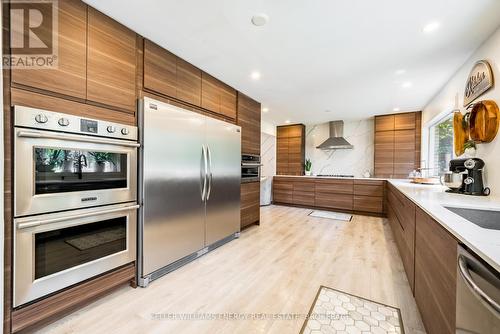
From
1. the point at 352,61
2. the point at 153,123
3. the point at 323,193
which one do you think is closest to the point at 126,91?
the point at 153,123

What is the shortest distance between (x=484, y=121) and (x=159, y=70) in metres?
2.98

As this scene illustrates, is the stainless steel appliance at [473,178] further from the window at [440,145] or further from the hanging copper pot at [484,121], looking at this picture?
the window at [440,145]

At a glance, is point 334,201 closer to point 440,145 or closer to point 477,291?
point 440,145

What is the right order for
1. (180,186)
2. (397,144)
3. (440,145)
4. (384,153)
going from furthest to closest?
1. (384,153)
2. (397,144)
3. (440,145)
4. (180,186)

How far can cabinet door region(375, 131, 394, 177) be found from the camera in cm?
475

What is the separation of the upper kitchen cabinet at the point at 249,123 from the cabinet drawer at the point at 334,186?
2.27 metres

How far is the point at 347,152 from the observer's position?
575 centimetres

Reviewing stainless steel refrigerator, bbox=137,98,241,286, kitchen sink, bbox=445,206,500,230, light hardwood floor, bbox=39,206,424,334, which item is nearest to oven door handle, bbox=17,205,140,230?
stainless steel refrigerator, bbox=137,98,241,286

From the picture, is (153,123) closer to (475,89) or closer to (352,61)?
(352,61)

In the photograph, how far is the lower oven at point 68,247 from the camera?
1235 millimetres

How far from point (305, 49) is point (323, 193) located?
12.1ft

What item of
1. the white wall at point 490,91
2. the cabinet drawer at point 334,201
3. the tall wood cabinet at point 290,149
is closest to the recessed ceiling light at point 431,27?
the white wall at point 490,91

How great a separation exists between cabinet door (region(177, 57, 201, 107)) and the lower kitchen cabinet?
1.46 m

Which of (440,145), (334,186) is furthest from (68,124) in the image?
(440,145)
